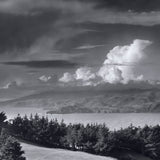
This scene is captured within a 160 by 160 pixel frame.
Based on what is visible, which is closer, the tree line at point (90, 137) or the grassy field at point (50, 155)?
the grassy field at point (50, 155)

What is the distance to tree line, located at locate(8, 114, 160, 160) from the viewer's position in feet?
393

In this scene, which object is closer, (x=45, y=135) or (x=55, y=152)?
(x=55, y=152)

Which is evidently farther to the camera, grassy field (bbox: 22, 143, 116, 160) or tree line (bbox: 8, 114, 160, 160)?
tree line (bbox: 8, 114, 160, 160)

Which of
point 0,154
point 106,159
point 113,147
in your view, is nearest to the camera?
point 0,154

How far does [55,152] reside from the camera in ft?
356

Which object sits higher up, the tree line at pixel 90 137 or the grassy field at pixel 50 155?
the tree line at pixel 90 137

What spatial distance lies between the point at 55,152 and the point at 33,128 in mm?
24497

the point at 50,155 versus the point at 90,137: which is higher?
the point at 90,137

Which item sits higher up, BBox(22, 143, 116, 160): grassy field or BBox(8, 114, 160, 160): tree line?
BBox(8, 114, 160, 160): tree line

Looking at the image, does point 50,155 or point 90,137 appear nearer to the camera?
point 50,155

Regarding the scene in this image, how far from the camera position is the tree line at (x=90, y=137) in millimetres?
119856

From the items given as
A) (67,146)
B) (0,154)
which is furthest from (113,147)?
(0,154)

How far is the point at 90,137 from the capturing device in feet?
400

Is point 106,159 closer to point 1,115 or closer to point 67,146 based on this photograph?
point 67,146
